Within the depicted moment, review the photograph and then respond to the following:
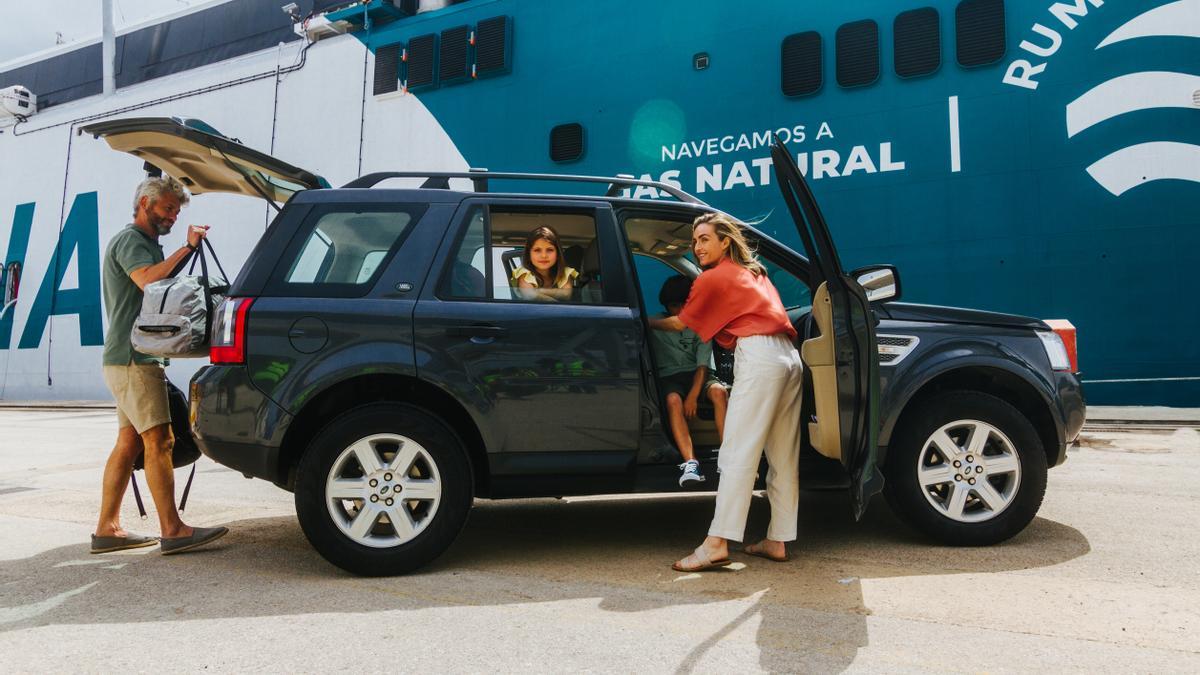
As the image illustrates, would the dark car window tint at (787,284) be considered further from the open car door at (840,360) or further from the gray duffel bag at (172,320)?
the gray duffel bag at (172,320)

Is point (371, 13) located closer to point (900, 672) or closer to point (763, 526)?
point (763, 526)

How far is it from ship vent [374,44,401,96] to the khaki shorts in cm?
1021

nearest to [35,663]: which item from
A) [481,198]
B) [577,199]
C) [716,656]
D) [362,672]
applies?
[362,672]

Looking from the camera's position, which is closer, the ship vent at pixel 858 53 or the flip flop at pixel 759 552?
the flip flop at pixel 759 552

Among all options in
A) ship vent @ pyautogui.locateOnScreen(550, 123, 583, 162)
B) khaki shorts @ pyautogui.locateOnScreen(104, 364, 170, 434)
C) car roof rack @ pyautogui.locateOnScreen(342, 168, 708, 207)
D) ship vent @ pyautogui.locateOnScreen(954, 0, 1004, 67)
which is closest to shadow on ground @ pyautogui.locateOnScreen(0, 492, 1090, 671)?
khaki shorts @ pyautogui.locateOnScreen(104, 364, 170, 434)

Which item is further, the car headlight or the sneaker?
the car headlight

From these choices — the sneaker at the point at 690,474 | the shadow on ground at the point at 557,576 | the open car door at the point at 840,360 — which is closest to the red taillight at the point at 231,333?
the shadow on ground at the point at 557,576

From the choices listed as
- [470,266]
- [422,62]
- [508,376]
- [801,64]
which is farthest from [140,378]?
[422,62]

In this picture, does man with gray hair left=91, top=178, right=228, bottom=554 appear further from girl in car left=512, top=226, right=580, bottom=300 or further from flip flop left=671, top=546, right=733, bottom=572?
flip flop left=671, top=546, right=733, bottom=572

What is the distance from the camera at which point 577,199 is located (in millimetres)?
3863

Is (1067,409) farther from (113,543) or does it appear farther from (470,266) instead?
(113,543)

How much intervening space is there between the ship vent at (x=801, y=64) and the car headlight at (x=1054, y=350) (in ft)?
22.2

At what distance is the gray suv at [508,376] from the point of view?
11.1 feet

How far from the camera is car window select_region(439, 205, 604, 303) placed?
3648 millimetres
